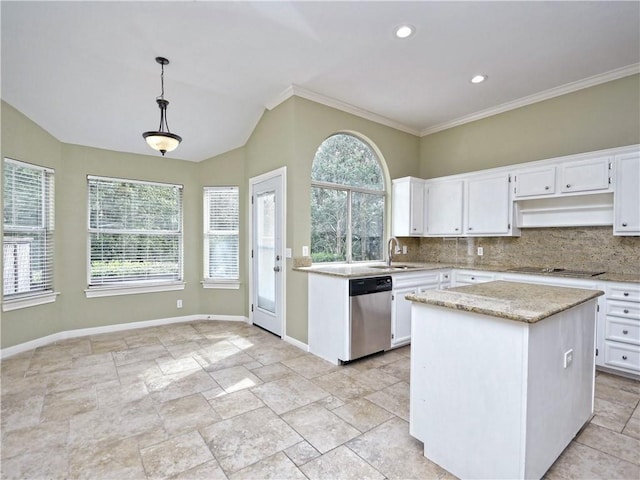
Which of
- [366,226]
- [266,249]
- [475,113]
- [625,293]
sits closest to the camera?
[625,293]

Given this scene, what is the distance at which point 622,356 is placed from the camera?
2.97 m

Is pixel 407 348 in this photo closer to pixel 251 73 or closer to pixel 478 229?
pixel 478 229

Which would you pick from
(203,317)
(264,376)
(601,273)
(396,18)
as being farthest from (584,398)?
(203,317)

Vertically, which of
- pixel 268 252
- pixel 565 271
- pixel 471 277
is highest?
pixel 268 252

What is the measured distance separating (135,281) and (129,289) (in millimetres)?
144

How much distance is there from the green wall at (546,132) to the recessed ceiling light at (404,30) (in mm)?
2343

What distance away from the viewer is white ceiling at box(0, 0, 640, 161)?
99.5 inches

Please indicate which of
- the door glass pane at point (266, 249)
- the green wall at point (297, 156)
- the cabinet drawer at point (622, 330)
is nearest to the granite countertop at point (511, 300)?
the cabinet drawer at point (622, 330)

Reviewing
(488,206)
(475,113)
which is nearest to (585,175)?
(488,206)

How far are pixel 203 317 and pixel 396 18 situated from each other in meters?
4.59

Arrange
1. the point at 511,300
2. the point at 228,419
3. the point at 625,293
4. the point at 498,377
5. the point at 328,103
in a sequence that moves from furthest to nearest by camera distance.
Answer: the point at 328,103, the point at 625,293, the point at 228,419, the point at 511,300, the point at 498,377

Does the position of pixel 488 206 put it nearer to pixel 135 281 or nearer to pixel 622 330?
pixel 622 330

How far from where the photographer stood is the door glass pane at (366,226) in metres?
4.57

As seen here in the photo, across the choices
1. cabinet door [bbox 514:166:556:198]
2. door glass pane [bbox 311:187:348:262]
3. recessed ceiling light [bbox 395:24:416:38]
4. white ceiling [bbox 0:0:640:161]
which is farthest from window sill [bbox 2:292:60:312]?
cabinet door [bbox 514:166:556:198]
